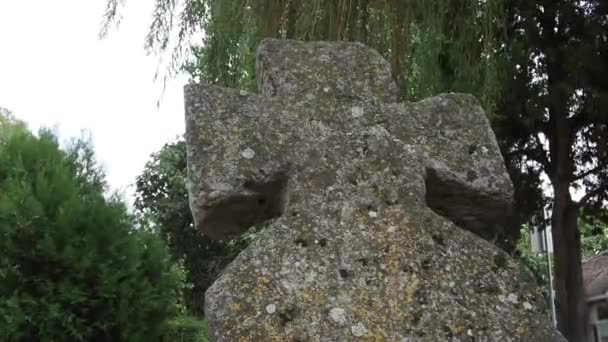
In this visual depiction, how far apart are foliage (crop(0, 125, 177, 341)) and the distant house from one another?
9.58 metres

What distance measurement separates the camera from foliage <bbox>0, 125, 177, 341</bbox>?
3.52 metres

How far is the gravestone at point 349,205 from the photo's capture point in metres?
2.15

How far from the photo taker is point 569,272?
794 cm

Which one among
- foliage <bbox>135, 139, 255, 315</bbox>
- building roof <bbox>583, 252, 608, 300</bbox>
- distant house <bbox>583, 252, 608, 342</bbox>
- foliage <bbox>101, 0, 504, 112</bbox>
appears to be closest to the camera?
foliage <bbox>101, 0, 504, 112</bbox>

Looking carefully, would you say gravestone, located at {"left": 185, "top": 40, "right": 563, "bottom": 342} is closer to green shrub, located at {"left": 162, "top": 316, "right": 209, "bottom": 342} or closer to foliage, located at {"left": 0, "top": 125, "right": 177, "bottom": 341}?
foliage, located at {"left": 0, "top": 125, "right": 177, "bottom": 341}

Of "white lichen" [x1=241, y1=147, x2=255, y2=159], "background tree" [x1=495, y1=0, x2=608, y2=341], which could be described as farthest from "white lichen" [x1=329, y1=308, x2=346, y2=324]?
"background tree" [x1=495, y1=0, x2=608, y2=341]

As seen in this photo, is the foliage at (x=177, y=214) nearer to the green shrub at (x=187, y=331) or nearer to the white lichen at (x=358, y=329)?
the green shrub at (x=187, y=331)

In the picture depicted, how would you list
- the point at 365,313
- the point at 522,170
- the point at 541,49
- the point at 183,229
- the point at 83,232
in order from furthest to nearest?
the point at 183,229
the point at 522,170
the point at 541,49
the point at 83,232
the point at 365,313

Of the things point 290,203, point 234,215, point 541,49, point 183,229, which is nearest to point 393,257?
point 290,203

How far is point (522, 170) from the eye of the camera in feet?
29.3

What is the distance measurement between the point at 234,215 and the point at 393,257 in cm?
50

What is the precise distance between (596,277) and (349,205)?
11772mm

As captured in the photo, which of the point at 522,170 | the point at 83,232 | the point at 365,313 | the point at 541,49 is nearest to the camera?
the point at 365,313

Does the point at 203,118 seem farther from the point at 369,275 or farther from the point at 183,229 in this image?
the point at 183,229
